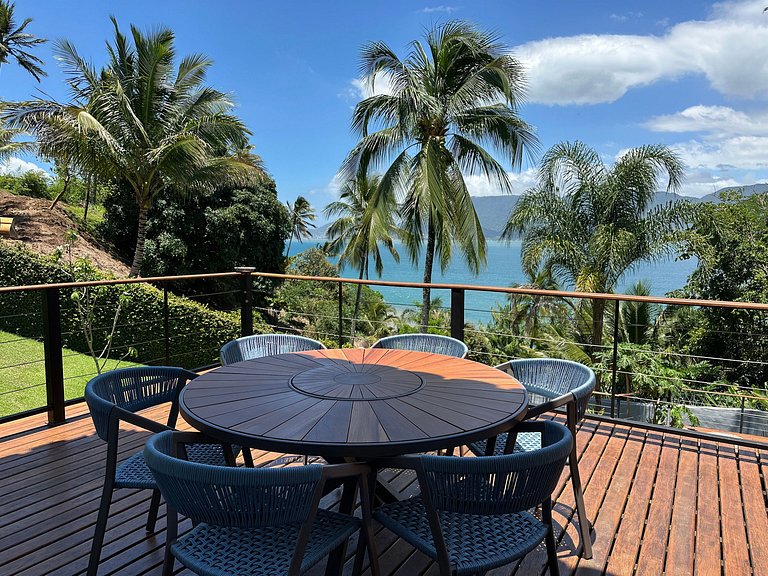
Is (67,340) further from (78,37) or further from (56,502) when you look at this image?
(56,502)

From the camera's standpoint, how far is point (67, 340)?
12.4 m

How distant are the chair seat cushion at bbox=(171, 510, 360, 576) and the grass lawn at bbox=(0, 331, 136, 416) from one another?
7.58m

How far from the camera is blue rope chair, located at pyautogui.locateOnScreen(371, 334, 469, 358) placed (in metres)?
Result: 3.06

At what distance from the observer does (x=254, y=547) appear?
1.44 m

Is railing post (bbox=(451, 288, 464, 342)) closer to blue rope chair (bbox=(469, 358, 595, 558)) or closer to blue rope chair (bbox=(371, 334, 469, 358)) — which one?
blue rope chair (bbox=(371, 334, 469, 358))

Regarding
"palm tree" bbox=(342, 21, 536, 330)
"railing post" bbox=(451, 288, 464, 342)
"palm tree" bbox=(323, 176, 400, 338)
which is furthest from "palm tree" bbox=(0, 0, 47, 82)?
"railing post" bbox=(451, 288, 464, 342)

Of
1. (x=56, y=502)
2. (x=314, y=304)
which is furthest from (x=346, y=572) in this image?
(x=314, y=304)

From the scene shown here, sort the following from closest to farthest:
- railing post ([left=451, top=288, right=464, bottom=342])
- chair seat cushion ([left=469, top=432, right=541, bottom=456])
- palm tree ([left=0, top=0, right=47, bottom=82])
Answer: chair seat cushion ([left=469, top=432, right=541, bottom=456]) < railing post ([left=451, top=288, right=464, bottom=342]) < palm tree ([left=0, top=0, right=47, bottom=82])

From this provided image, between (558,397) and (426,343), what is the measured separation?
3.30 feet

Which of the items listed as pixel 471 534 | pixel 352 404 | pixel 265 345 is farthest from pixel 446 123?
pixel 471 534

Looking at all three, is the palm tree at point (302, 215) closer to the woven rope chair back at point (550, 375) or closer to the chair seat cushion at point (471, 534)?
the woven rope chair back at point (550, 375)

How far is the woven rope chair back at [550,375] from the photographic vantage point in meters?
2.41

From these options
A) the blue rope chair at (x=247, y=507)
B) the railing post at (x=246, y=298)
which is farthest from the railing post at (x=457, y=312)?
the blue rope chair at (x=247, y=507)

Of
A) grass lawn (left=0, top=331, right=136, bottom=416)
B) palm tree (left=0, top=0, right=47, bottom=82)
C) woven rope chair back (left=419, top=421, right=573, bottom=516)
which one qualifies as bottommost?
grass lawn (left=0, top=331, right=136, bottom=416)
